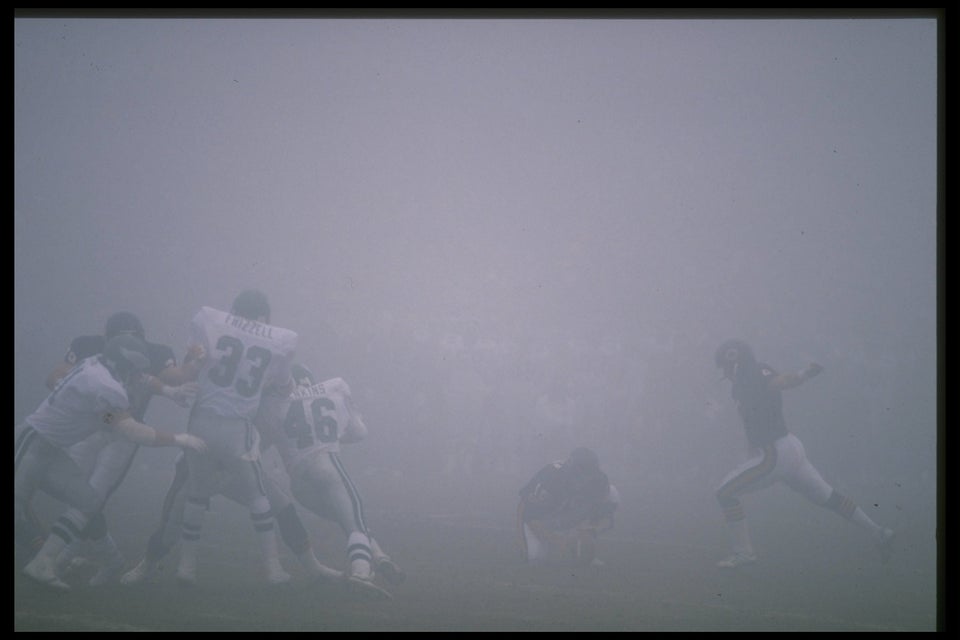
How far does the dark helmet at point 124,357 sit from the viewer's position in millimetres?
4410

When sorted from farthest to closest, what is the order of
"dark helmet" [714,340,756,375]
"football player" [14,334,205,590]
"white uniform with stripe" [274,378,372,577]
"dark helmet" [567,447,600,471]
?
"dark helmet" [714,340,756,375]
"dark helmet" [567,447,600,471]
"white uniform with stripe" [274,378,372,577]
"football player" [14,334,205,590]

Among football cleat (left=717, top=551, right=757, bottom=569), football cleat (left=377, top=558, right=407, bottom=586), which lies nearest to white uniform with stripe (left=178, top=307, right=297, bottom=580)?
football cleat (left=377, top=558, right=407, bottom=586)

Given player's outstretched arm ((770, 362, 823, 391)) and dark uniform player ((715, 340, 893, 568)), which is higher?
player's outstretched arm ((770, 362, 823, 391))

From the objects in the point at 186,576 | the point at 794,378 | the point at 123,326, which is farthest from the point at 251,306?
the point at 794,378

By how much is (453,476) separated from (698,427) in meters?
2.84

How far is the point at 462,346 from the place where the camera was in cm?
598

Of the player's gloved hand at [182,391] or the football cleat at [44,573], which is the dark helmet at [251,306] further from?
the football cleat at [44,573]

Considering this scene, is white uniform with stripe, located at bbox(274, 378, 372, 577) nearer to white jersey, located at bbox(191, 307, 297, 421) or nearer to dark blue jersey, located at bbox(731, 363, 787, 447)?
white jersey, located at bbox(191, 307, 297, 421)

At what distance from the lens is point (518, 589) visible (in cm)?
454

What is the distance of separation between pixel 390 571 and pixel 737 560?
8.75 ft

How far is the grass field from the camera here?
405cm

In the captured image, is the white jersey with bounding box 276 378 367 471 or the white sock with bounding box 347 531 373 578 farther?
the white jersey with bounding box 276 378 367 471

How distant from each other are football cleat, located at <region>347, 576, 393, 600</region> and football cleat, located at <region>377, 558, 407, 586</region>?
0.42ft

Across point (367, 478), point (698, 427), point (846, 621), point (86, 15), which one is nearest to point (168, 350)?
point (367, 478)
